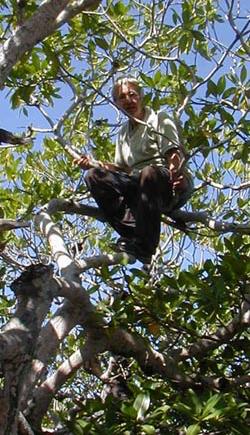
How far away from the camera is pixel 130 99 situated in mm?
3520

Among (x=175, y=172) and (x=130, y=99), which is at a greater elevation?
(x=130, y=99)

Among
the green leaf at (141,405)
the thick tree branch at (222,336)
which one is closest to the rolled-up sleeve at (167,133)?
the thick tree branch at (222,336)

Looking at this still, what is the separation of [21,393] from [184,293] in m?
1.16

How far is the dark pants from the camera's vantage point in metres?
3.14

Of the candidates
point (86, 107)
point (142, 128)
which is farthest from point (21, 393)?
point (86, 107)

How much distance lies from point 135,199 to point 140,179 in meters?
0.19

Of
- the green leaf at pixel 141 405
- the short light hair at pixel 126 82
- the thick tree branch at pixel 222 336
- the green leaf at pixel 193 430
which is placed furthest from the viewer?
the short light hair at pixel 126 82

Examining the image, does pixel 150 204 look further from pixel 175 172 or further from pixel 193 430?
pixel 193 430

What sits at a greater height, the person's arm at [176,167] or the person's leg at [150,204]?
the person's arm at [176,167]

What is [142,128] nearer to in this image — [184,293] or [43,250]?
[184,293]

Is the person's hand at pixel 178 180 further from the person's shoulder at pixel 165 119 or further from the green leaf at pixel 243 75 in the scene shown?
the green leaf at pixel 243 75

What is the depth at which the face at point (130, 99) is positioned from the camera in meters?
3.53

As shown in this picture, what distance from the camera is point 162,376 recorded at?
303 centimetres

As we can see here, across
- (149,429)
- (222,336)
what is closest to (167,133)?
(222,336)
